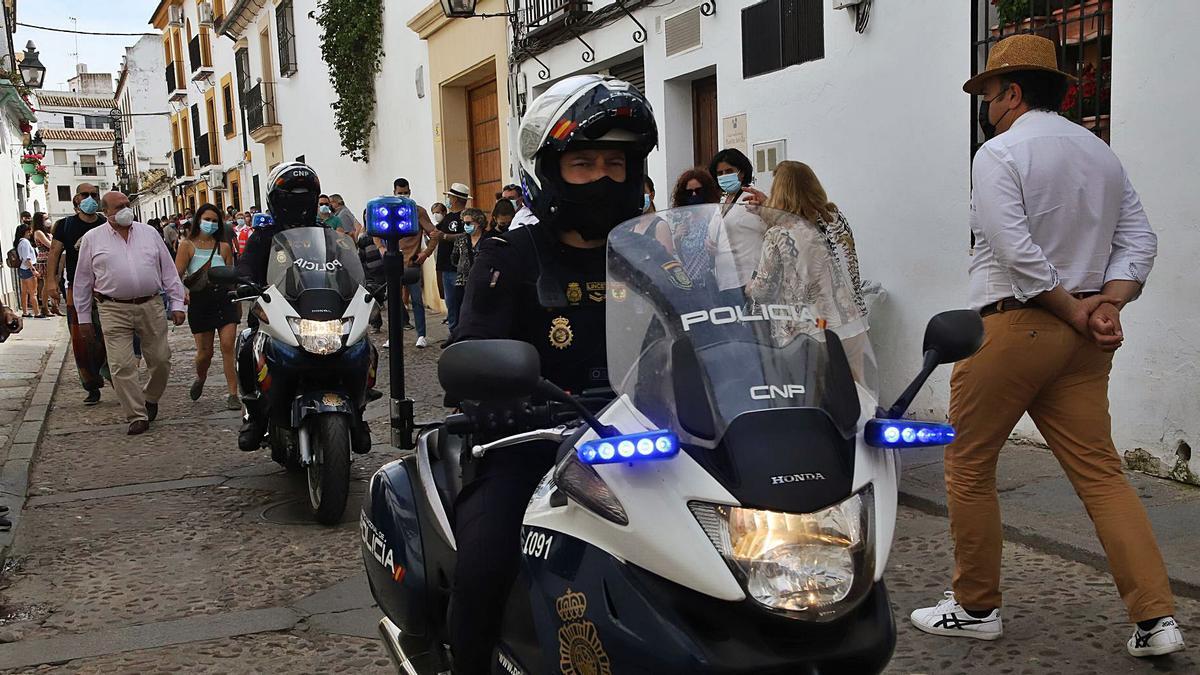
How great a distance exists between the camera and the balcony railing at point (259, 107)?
27.2 metres

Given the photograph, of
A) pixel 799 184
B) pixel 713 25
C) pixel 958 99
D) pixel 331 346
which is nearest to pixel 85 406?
pixel 331 346

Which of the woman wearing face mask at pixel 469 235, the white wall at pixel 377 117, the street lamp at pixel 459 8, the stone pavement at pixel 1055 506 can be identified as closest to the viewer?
the stone pavement at pixel 1055 506

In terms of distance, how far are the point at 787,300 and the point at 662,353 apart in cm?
24

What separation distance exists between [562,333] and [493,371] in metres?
0.77

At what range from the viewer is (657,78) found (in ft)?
34.1

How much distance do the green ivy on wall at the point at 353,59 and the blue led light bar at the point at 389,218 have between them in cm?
1531

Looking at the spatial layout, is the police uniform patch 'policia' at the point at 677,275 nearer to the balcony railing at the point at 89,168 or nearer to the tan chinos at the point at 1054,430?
the tan chinos at the point at 1054,430

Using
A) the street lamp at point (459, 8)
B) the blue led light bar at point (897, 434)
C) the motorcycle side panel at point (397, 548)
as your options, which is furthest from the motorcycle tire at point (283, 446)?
the street lamp at point (459, 8)

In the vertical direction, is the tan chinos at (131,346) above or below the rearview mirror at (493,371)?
below

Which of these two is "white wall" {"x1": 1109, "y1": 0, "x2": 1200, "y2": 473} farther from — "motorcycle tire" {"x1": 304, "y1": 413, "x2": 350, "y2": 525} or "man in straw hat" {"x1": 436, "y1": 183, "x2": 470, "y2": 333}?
"man in straw hat" {"x1": 436, "y1": 183, "x2": 470, "y2": 333}

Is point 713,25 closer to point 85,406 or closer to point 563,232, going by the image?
point 85,406

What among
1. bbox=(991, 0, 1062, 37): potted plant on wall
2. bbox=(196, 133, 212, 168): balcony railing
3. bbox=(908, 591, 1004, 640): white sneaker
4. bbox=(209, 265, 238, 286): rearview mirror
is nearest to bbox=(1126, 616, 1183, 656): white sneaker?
bbox=(908, 591, 1004, 640): white sneaker

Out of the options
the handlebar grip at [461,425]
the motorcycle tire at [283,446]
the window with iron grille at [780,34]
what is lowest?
the motorcycle tire at [283,446]

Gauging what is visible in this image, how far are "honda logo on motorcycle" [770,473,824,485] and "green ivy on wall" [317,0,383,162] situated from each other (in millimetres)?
18416
